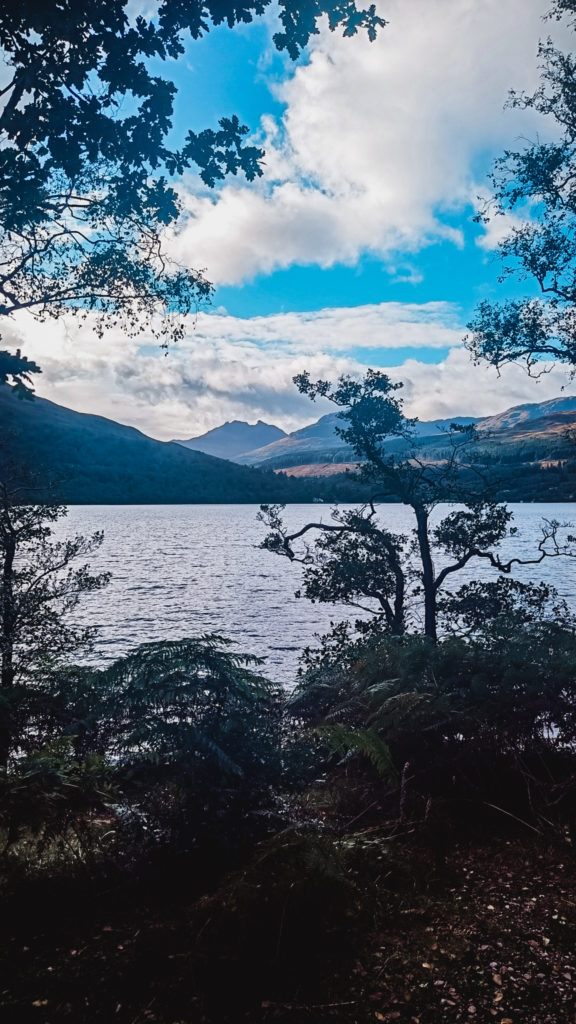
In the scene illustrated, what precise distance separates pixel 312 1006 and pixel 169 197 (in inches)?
263

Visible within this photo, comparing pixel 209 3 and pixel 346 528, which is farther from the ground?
pixel 209 3

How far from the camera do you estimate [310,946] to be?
3.61 metres

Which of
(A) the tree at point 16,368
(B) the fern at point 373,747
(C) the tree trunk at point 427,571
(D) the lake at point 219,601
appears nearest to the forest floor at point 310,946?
(B) the fern at point 373,747

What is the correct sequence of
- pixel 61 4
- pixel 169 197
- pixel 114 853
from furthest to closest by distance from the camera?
pixel 169 197, pixel 114 853, pixel 61 4

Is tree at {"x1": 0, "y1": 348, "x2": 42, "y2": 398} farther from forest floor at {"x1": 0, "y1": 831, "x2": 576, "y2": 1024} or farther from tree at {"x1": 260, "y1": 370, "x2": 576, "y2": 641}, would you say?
tree at {"x1": 260, "y1": 370, "x2": 576, "y2": 641}

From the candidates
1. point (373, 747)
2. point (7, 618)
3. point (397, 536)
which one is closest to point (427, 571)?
point (397, 536)

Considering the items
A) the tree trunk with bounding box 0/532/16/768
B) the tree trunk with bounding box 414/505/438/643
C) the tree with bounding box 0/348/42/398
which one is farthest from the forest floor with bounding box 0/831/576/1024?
the tree trunk with bounding box 414/505/438/643

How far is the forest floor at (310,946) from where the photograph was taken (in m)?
3.12

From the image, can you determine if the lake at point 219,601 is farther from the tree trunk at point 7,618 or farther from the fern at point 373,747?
the fern at point 373,747

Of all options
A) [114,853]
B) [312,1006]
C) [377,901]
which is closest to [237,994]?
[312,1006]

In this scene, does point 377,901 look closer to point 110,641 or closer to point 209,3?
point 209,3

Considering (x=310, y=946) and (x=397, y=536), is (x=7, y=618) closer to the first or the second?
(x=397, y=536)

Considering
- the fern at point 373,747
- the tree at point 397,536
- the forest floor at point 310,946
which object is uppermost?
the tree at point 397,536

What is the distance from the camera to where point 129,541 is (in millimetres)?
116562
